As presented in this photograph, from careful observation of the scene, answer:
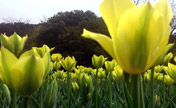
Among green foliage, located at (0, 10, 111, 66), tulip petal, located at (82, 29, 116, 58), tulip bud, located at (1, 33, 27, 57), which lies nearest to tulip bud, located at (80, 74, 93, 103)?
tulip bud, located at (1, 33, 27, 57)

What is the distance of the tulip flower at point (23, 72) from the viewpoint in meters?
0.49

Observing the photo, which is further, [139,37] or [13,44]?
[13,44]

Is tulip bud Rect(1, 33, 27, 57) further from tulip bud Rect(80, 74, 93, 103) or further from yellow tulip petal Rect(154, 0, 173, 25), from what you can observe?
tulip bud Rect(80, 74, 93, 103)

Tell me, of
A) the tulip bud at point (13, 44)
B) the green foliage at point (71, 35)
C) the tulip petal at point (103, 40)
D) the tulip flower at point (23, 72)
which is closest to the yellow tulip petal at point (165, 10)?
the tulip petal at point (103, 40)

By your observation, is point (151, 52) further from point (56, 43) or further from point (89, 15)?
point (89, 15)

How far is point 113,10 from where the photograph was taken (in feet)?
1.40

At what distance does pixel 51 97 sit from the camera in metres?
0.66

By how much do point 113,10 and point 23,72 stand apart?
0.82 feet

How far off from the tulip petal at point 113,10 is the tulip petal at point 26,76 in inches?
7.8

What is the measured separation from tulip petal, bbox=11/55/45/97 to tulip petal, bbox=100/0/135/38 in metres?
0.20

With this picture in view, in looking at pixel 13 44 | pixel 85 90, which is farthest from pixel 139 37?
pixel 85 90

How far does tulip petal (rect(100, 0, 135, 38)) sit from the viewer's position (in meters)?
0.42

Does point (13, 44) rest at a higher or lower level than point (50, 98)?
higher

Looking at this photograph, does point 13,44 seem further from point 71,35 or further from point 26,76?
point 71,35
